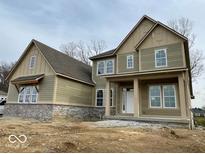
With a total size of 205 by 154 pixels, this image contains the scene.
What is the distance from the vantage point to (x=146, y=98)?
1291 centimetres

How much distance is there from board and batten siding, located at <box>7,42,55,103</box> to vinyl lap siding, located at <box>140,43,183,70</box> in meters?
7.49

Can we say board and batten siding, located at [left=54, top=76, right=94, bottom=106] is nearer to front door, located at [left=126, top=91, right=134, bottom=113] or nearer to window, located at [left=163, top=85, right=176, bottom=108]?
front door, located at [left=126, top=91, right=134, bottom=113]

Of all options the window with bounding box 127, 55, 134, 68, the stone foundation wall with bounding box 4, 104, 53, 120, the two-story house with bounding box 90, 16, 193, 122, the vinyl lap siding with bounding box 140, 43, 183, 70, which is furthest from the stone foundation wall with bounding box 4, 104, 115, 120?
the vinyl lap siding with bounding box 140, 43, 183, 70

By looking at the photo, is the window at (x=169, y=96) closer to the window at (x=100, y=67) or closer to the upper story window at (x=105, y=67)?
the upper story window at (x=105, y=67)

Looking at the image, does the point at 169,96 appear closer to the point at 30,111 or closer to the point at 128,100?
the point at 128,100

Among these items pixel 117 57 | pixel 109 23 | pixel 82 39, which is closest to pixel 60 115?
pixel 117 57

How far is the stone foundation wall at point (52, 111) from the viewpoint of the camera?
1255cm

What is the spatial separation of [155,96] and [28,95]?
35.4 ft

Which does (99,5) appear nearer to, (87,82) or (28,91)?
(87,82)

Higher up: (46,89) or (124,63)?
(124,63)

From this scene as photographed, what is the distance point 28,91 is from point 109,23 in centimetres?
1076

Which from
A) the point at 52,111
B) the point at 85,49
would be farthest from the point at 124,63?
the point at 85,49

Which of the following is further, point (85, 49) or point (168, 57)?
point (85, 49)

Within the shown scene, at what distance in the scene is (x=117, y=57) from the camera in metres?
15.0
